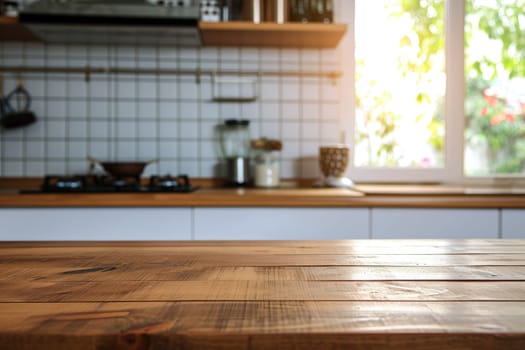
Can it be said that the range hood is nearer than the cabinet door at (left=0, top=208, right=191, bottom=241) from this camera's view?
No

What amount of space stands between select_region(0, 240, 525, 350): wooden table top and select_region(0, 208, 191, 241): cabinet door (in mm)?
868

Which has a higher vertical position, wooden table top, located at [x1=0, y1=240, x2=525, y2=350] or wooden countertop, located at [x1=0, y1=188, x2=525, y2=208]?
wooden countertop, located at [x1=0, y1=188, x2=525, y2=208]

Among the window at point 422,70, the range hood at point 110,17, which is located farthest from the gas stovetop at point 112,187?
the window at point 422,70

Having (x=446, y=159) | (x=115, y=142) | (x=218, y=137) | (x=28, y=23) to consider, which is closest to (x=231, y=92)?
(x=218, y=137)

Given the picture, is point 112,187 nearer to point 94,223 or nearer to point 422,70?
point 94,223

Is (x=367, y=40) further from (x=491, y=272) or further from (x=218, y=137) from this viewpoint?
(x=491, y=272)

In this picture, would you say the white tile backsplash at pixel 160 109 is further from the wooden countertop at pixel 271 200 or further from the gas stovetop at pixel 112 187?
the wooden countertop at pixel 271 200

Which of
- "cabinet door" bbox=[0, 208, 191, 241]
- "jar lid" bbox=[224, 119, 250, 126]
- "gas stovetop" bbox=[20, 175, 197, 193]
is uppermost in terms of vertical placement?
"jar lid" bbox=[224, 119, 250, 126]

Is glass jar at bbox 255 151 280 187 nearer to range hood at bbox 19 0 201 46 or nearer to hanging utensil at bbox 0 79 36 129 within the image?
range hood at bbox 19 0 201 46

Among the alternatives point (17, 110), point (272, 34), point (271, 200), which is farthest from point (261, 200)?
point (17, 110)

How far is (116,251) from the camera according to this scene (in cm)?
78

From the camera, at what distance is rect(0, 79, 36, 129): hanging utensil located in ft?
6.93

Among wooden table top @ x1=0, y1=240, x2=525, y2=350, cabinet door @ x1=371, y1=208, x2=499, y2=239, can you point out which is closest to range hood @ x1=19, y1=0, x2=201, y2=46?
cabinet door @ x1=371, y1=208, x2=499, y2=239

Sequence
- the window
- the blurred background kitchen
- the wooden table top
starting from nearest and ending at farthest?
the wooden table top → the blurred background kitchen → the window
